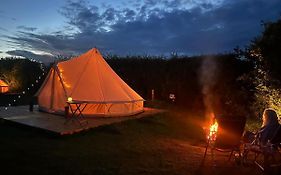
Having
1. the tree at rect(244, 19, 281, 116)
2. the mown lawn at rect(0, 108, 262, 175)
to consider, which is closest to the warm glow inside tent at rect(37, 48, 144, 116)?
the mown lawn at rect(0, 108, 262, 175)

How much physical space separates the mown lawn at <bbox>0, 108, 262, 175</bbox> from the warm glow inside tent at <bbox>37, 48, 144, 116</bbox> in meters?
1.11

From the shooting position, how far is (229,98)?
1165 centimetres

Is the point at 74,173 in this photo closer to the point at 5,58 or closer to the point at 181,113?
the point at 181,113

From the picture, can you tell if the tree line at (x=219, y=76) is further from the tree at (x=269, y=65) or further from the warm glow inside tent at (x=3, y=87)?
the warm glow inside tent at (x=3, y=87)

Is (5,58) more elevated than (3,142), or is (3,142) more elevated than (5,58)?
(5,58)

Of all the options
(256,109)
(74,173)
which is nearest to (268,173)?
(74,173)

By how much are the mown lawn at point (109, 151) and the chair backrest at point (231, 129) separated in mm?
431

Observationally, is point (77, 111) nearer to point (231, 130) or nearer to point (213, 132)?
point (213, 132)

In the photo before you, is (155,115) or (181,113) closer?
(155,115)

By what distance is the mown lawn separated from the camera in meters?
5.43

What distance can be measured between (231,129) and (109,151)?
8.29 ft

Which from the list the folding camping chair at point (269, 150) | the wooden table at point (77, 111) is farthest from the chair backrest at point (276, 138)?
the wooden table at point (77, 111)

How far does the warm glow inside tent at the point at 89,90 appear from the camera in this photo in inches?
400

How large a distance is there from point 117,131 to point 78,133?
1.11m
